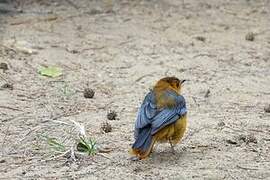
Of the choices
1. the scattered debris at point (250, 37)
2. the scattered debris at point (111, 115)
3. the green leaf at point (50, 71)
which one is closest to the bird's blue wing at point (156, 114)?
the scattered debris at point (111, 115)

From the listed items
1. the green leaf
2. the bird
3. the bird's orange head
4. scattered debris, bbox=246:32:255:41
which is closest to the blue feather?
the bird

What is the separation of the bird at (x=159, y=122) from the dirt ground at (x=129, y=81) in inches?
7.2

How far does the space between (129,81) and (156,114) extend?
2.47 meters

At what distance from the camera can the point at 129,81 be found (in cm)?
917

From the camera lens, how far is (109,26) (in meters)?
11.1

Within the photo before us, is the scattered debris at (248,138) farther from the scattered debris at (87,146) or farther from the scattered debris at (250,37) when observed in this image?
the scattered debris at (250,37)

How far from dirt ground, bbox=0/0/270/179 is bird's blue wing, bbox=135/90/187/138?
1.10 feet

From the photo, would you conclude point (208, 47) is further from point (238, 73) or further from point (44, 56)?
point (44, 56)

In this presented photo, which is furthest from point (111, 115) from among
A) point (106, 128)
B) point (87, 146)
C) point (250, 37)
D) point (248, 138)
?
point (250, 37)

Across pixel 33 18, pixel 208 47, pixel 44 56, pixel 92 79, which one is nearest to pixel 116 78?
pixel 92 79

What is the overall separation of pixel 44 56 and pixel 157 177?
380 cm

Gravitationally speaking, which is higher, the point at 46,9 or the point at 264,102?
the point at 46,9

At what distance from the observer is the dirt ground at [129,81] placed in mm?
6656

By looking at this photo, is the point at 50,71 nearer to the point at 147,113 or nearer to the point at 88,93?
the point at 88,93
